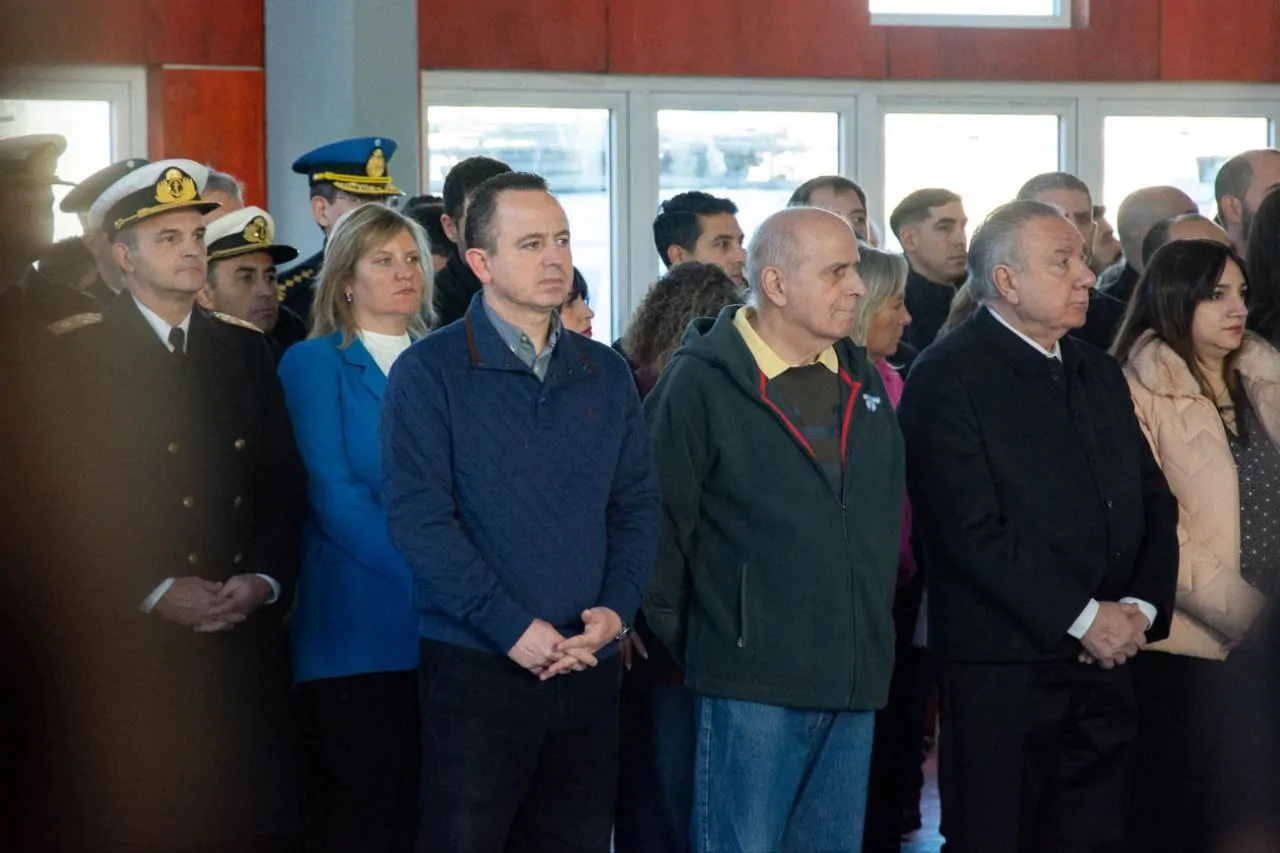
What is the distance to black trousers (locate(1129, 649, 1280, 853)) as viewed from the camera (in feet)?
9.47

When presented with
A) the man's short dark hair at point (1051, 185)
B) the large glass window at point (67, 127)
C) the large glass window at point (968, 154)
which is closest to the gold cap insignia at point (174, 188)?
the large glass window at point (67, 127)

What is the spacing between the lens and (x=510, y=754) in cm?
225

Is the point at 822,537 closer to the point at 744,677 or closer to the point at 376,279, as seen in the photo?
the point at 744,677

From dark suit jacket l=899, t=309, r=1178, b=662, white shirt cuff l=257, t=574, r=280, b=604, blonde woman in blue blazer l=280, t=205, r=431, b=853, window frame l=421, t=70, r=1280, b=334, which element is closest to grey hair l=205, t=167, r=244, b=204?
blonde woman in blue blazer l=280, t=205, r=431, b=853

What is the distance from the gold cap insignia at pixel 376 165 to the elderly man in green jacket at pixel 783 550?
149 cm

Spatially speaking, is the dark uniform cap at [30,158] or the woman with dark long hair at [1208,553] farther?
the woman with dark long hair at [1208,553]

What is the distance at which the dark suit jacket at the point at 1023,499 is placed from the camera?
263 cm

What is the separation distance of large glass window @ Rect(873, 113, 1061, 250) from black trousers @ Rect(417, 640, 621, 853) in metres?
5.10

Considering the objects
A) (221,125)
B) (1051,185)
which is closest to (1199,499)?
(1051,185)

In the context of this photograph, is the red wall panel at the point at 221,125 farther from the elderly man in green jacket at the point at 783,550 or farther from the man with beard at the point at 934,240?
the elderly man in green jacket at the point at 783,550

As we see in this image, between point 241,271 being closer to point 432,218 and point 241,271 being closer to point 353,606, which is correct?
point 432,218

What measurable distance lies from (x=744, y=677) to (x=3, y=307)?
6.60 feet

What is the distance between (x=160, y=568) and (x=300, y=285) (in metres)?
1.48

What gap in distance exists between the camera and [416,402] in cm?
228
